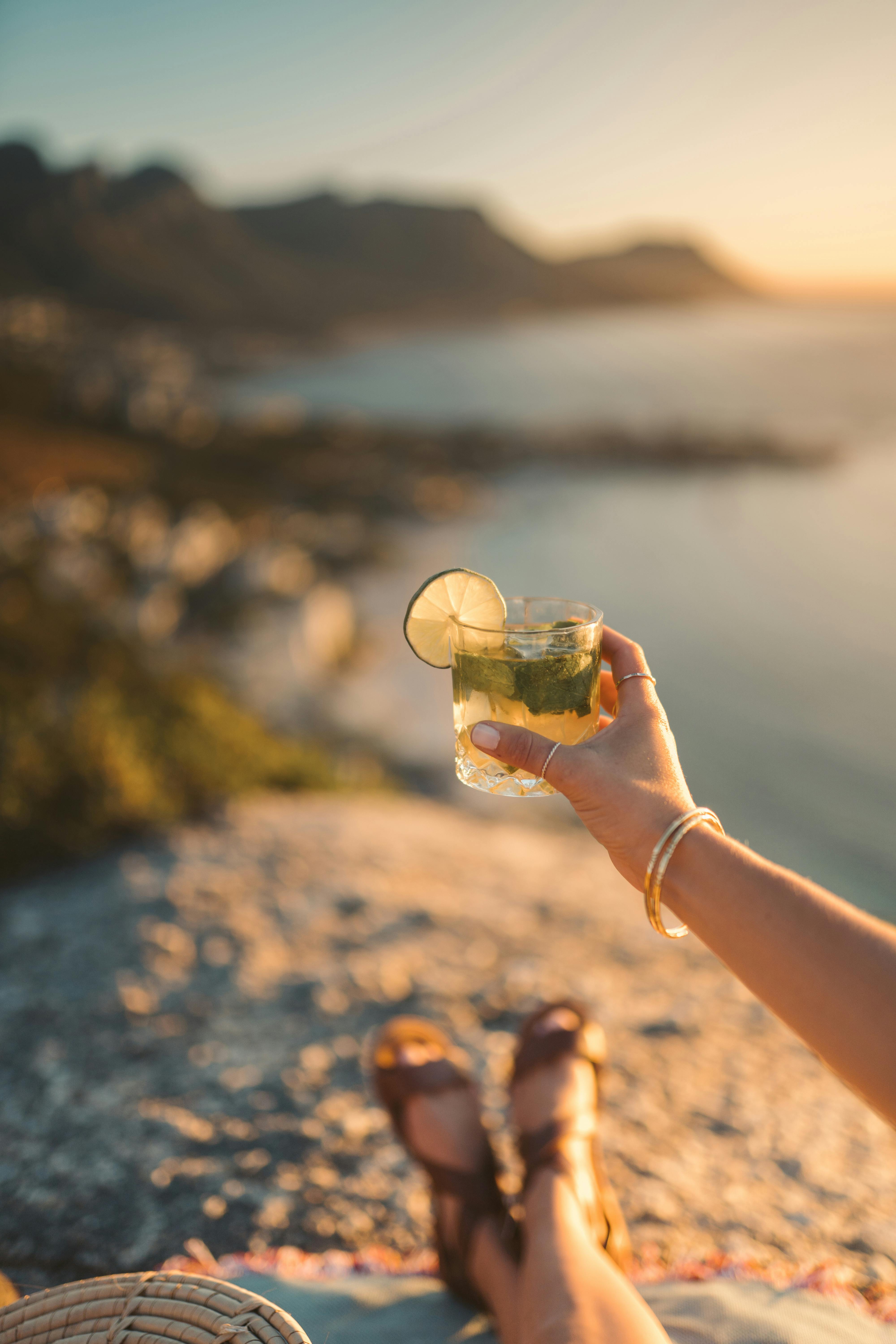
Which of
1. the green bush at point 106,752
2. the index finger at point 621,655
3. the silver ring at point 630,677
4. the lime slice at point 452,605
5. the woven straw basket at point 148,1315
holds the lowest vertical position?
the green bush at point 106,752

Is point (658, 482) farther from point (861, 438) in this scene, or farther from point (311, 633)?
point (311, 633)

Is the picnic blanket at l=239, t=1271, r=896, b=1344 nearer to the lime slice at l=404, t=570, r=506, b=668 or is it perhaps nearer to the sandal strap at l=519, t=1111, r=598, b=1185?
the sandal strap at l=519, t=1111, r=598, b=1185

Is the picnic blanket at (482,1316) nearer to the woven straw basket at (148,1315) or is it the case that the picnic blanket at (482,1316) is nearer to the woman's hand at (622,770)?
the woven straw basket at (148,1315)

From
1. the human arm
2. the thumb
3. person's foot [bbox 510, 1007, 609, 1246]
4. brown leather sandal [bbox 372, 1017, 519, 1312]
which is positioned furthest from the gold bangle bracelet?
brown leather sandal [bbox 372, 1017, 519, 1312]

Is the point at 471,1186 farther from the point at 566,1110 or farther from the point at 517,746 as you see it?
the point at 517,746

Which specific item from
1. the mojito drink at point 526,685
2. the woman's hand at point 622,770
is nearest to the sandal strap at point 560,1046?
the mojito drink at point 526,685

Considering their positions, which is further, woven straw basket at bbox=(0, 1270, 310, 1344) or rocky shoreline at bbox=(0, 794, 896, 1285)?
rocky shoreline at bbox=(0, 794, 896, 1285)

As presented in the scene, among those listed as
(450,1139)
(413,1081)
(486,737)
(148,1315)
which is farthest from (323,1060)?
(486,737)
